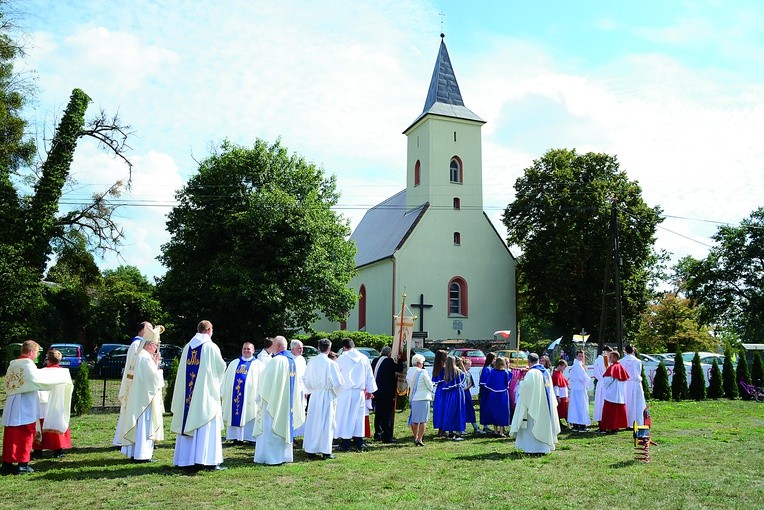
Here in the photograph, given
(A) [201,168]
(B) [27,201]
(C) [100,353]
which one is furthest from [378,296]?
(B) [27,201]

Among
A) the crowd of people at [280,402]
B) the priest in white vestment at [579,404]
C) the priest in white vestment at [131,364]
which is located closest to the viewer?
the crowd of people at [280,402]

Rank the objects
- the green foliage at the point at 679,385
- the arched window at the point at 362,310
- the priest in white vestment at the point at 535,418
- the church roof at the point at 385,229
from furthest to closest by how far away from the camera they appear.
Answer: the arched window at the point at 362,310
the church roof at the point at 385,229
the green foliage at the point at 679,385
the priest in white vestment at the point at 535,418

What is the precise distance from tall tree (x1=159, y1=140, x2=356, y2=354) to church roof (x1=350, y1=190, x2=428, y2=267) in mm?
8605

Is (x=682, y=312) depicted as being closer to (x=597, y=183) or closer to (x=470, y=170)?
(x=597, y=183)

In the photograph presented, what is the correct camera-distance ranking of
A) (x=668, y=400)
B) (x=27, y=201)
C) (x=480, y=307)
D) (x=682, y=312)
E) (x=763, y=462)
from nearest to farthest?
(x=763, y=462) < (x=668, y=400) < (x=27, y=201) < (x=480, y=307) < (x=682, y=312)

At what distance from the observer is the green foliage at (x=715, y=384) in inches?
950

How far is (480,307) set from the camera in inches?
1601

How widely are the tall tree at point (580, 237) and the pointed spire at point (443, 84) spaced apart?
24.3 feet

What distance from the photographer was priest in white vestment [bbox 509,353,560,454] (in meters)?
11.1

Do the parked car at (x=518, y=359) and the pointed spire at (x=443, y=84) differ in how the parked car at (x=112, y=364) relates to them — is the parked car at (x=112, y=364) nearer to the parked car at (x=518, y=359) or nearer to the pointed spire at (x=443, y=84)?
the parked car at (x=518, y=359)

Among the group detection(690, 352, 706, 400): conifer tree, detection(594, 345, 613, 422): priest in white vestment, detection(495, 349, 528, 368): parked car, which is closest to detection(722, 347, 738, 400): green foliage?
detection(690, 352, 706, 400): conifer tree

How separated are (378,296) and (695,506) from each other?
34439mm

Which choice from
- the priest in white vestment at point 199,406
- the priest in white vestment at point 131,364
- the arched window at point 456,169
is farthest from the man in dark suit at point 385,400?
the arched window at point 456,169

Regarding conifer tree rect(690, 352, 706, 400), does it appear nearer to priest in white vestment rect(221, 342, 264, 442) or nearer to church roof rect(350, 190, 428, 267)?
priest in white vestment rect(221, 342, 264, 442)
